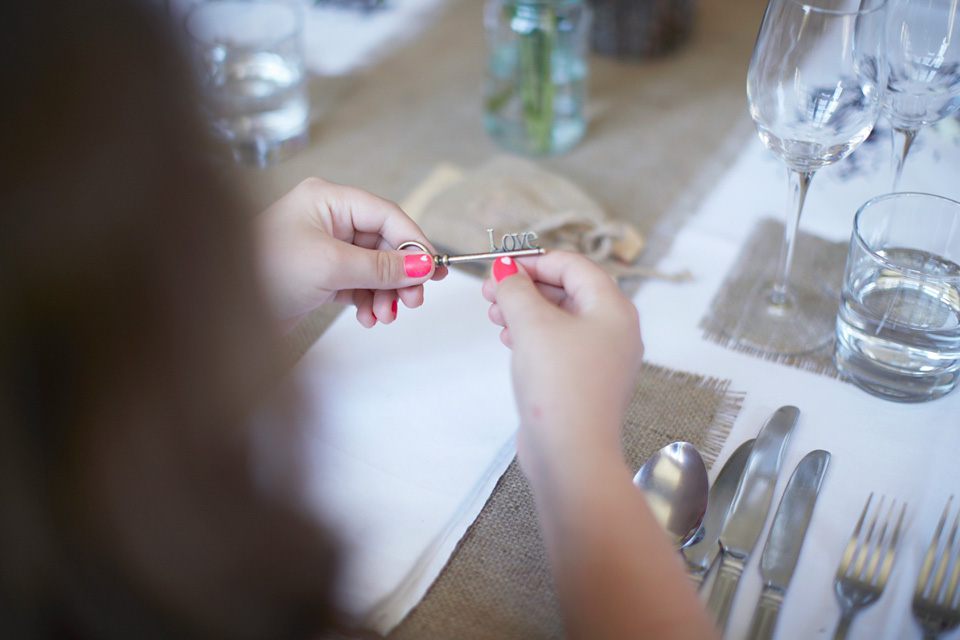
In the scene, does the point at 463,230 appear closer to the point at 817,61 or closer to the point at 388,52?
the point at 817,61

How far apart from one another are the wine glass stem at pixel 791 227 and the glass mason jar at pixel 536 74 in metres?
0.41

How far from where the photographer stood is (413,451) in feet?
2.10

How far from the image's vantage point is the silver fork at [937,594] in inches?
19.2

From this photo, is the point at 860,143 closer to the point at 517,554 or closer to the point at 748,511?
the point at 748,511

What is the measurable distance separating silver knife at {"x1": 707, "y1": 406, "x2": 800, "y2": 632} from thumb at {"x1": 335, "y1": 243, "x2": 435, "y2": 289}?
0.32 meters

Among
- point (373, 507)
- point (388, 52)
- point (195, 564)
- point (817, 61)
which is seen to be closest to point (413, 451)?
point (373, 507)

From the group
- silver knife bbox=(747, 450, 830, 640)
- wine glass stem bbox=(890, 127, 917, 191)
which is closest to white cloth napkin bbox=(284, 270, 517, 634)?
silver knife bbox=(747, 450, 830, 640)

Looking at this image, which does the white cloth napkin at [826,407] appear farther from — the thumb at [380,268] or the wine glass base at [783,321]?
the thumb at [380,268]

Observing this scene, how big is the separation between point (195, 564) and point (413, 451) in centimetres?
25

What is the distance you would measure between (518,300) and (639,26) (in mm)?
891

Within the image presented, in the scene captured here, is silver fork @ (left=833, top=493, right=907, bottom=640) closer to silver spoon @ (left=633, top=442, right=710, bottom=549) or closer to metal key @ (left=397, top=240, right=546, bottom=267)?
silver spoon @ (left=633, top=442, right=710, bottom=549)

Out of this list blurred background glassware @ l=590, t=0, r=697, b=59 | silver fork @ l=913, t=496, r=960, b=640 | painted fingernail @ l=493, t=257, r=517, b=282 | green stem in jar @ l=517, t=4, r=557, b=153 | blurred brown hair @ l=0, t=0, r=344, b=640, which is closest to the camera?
blurred brown hair @ l=0, t=0, r=344, b=640

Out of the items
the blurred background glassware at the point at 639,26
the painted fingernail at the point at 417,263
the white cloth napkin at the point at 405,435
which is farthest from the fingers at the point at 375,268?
the blurred background glassware at the point at 639,26

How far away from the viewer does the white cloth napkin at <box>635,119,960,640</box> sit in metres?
0.52
